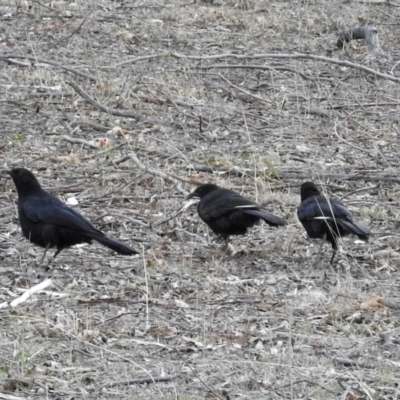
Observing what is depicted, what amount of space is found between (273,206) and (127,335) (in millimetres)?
2728

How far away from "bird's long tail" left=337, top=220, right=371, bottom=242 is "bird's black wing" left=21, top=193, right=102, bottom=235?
1.49 meters

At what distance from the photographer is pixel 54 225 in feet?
24.1

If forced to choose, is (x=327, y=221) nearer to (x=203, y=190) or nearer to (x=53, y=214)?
(x=203, y=190)

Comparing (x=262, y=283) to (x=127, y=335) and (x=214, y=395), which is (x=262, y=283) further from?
(x=214, y=395)

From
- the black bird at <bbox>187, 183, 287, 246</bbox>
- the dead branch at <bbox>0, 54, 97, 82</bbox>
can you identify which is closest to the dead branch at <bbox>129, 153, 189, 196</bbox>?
the black bird at <bbox>187, 183, 287, 246</bbox>

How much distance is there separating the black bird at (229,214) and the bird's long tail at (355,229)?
1.31ft

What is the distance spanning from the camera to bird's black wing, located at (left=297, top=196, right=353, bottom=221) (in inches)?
292

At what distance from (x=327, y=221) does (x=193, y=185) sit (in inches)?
70.7

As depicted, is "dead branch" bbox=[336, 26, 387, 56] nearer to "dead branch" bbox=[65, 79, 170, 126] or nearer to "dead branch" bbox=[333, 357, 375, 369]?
"dead branch" bbox=[65, 79, 170, 126]

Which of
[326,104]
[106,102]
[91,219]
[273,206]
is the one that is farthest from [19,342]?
[326,104]

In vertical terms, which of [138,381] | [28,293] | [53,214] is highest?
[138,381]

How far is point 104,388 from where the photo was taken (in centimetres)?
540

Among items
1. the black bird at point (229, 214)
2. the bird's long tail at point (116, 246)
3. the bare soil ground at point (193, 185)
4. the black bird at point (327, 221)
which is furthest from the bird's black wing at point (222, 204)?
the bird's long tail at point (116, 246)

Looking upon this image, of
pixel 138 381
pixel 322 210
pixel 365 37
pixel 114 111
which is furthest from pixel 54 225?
pixel 365 37
